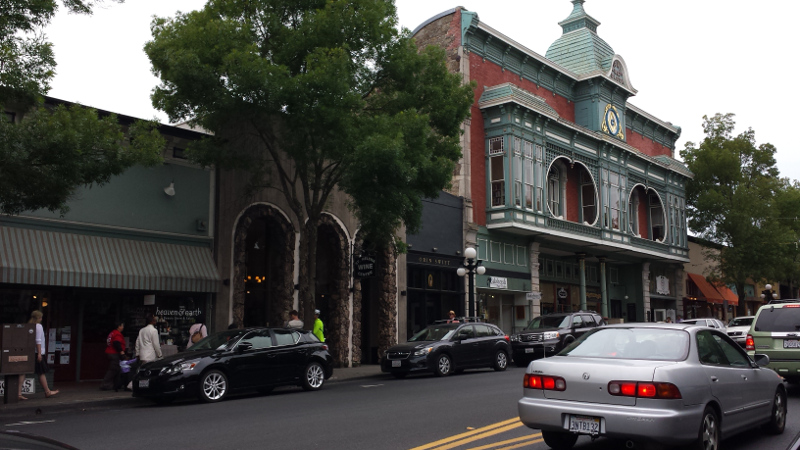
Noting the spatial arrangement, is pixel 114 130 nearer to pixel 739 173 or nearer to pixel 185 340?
pixel 185 340

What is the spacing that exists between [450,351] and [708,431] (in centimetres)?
1246

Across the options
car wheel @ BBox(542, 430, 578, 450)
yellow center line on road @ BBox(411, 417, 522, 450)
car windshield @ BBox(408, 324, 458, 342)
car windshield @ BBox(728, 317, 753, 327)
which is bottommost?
yellow center line on road @ BBox(411, 417, 522, 450)

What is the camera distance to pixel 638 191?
41906 mm

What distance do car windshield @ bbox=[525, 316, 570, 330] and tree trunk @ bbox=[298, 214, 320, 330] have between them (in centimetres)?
836

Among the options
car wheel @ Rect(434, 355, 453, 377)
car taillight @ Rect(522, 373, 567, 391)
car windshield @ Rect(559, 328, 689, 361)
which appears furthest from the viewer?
car wheel @ Rect(434, 355, 453, 377)

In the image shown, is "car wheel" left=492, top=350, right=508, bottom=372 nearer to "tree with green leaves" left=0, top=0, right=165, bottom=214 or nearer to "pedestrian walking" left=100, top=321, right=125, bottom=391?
"pedestrian walking" left=100, top=321, right=125, bottom=391

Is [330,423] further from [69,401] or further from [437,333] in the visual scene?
[437,333]

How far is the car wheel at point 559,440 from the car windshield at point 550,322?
15.5 m

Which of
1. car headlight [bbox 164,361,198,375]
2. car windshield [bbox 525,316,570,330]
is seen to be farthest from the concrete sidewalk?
car windshield [bbox 525,316,570,330]

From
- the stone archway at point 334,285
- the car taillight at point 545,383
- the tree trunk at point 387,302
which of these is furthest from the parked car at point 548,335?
the car taillight at point 545,383

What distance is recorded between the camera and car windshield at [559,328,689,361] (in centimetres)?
730

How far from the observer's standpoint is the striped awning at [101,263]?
16.5m

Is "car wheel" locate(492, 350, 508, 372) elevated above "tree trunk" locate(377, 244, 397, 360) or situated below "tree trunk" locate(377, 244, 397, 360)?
below

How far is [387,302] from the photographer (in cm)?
2534
